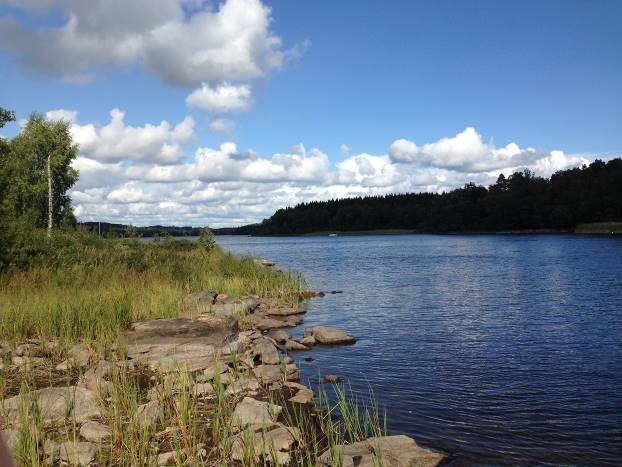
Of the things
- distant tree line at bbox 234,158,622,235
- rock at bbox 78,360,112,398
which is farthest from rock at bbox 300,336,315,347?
distant tree line at bbox 234,158,622,235

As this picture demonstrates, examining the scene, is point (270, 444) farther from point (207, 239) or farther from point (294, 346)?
point (207, 239)

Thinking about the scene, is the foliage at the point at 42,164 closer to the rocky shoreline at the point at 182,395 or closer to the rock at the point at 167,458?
the rocky shoreline at the point at 182,395

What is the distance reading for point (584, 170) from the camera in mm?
152625

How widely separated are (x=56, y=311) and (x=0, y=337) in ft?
5.19

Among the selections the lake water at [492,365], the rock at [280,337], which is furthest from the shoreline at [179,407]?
the rock at [280,337]

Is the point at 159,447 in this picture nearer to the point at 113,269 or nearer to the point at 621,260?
the point at 113,269

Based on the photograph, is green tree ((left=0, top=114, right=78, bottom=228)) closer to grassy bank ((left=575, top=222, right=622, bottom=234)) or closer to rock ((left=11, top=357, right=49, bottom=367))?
rock ((left=11, top=357, right=49, bottom=367))

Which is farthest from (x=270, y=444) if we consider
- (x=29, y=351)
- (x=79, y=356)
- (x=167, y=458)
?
(x=29, y=351)

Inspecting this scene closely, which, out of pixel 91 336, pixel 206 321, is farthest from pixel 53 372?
pixel 206 321

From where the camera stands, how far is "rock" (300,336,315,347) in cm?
1844

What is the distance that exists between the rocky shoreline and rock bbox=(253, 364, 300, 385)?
27mm

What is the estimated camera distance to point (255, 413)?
9.70 metres

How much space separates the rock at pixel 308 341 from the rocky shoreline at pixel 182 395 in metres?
0.11

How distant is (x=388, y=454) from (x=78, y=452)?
4.85 m
